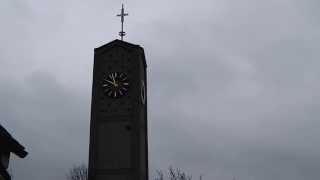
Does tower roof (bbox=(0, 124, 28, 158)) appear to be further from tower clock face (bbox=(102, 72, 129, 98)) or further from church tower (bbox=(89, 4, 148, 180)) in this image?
tower clock face (bbox=(102, 72, 129, 98))

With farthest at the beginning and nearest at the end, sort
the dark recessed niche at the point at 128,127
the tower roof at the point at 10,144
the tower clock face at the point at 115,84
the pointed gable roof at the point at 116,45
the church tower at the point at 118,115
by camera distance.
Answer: the pointed gable roof at the point at 116,45 → the tower clock face at the point at 115,84 → the dark recessed niche at the point at 128,127 → the church tower at the point at 118,115 → the tower roof at the point at 10,144

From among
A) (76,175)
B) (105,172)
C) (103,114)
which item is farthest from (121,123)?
(76,175)

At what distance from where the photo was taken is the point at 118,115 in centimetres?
3347

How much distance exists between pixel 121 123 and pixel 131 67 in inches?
163

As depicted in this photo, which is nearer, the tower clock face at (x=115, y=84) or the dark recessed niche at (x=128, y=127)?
the dark recessed niche at (x=128, y=127)

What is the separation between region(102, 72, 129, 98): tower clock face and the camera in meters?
34.0

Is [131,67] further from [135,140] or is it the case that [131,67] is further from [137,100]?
[135,140]

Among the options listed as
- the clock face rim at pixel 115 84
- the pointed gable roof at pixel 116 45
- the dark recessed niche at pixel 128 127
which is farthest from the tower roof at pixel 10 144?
the pointed gable roof at pixel 116 45

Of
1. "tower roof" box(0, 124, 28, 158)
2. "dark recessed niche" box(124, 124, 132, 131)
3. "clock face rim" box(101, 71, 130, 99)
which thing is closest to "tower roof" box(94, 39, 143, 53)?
"clock face rim" box(101, 71, 130, 99)

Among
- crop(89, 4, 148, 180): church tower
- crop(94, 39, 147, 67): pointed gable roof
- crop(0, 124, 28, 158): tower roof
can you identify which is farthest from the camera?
crop(94, 39, 147, 67): pointed gable roof

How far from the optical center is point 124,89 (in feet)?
112

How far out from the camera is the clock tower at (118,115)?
32031 millimetres

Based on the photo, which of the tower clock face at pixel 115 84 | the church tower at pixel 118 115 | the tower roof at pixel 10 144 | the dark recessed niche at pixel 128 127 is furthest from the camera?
the tower clock face at pixel 115 84

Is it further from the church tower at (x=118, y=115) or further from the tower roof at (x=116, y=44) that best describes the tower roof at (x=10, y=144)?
the tower roof at (x=116, y=44)
